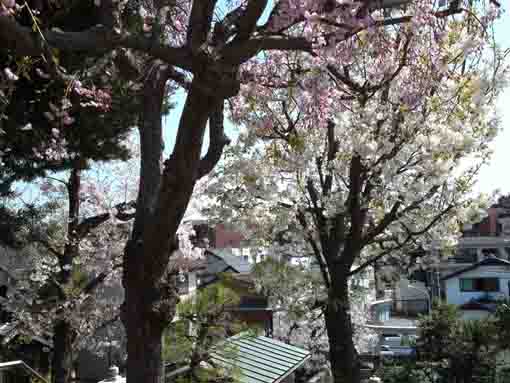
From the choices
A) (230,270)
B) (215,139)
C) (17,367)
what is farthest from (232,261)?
(215,139)

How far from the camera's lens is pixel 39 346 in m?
15.4

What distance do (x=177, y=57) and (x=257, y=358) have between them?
5.25 m

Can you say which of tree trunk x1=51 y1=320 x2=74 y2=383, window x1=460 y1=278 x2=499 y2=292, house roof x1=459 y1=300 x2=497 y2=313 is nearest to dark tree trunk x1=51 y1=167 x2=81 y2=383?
tree trunk x1=51 y1=320 x2=74 y2=383

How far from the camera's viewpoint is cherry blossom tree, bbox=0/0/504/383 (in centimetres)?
257

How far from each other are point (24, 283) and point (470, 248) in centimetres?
2854

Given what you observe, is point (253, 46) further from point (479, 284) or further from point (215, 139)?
point (479, 284)

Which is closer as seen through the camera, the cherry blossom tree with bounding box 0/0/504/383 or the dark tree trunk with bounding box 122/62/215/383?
the cherry blossom tree with bounding box 0/0/504/383

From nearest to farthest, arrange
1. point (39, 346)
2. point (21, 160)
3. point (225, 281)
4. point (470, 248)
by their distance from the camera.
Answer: point (225, 281), point (21, 160), point (39, 346), point (470, 248)

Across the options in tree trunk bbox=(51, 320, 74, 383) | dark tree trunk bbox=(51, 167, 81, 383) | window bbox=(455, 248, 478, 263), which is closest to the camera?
tree trunk bbox=(51, 320, 74, 383)

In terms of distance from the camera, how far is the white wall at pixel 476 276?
26266 millimetres

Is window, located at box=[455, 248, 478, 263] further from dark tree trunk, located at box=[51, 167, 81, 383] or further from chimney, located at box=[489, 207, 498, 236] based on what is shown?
dark tree trunk, located at box=[51, 167, 81, 383]

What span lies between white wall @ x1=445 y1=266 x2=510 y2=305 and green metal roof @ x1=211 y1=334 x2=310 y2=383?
2054 centimetres

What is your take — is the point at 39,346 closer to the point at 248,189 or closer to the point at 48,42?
the point at 248,189

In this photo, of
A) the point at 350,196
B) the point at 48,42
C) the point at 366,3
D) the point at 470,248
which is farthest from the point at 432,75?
the point at 470,248
